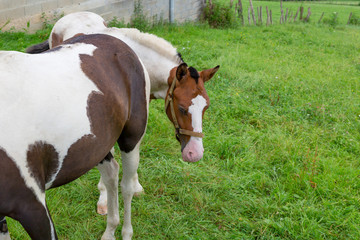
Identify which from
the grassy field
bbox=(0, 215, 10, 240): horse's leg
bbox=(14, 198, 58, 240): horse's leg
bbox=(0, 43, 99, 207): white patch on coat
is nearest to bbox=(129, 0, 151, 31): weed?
the grassy field

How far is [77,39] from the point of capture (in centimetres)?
232

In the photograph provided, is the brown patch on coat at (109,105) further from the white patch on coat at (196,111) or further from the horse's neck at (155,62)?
the horse's neck at (155,62)

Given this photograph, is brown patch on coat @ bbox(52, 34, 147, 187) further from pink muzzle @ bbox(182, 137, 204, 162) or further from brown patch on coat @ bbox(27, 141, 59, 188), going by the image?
pink muzzle @ bbox(182, 137, 204, 162)

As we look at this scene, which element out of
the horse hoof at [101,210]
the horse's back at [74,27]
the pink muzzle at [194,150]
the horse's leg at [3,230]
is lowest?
the horse hoof at [101,210]

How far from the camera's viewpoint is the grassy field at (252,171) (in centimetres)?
289

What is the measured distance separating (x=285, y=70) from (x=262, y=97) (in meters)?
1.56

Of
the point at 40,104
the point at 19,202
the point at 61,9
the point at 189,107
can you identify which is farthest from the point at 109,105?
the point at 61,9

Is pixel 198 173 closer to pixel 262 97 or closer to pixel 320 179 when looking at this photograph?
pixel 320 179

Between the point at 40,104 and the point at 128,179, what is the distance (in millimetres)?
1187

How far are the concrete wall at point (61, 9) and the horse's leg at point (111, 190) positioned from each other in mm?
4778

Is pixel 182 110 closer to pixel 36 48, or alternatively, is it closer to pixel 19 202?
pixel 19 202

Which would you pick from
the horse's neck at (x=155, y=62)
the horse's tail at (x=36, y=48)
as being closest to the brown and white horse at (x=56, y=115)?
the horse's neck at (x=155, y=62)

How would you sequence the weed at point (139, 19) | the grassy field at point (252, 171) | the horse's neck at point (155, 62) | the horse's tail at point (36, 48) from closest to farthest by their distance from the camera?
the grassy field at point (252, 171)
the horse's neck at point (155, 62)
the horse's tail at point (36, 48)
the weed at point (139, 19)

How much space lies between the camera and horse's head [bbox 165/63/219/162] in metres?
2.63
